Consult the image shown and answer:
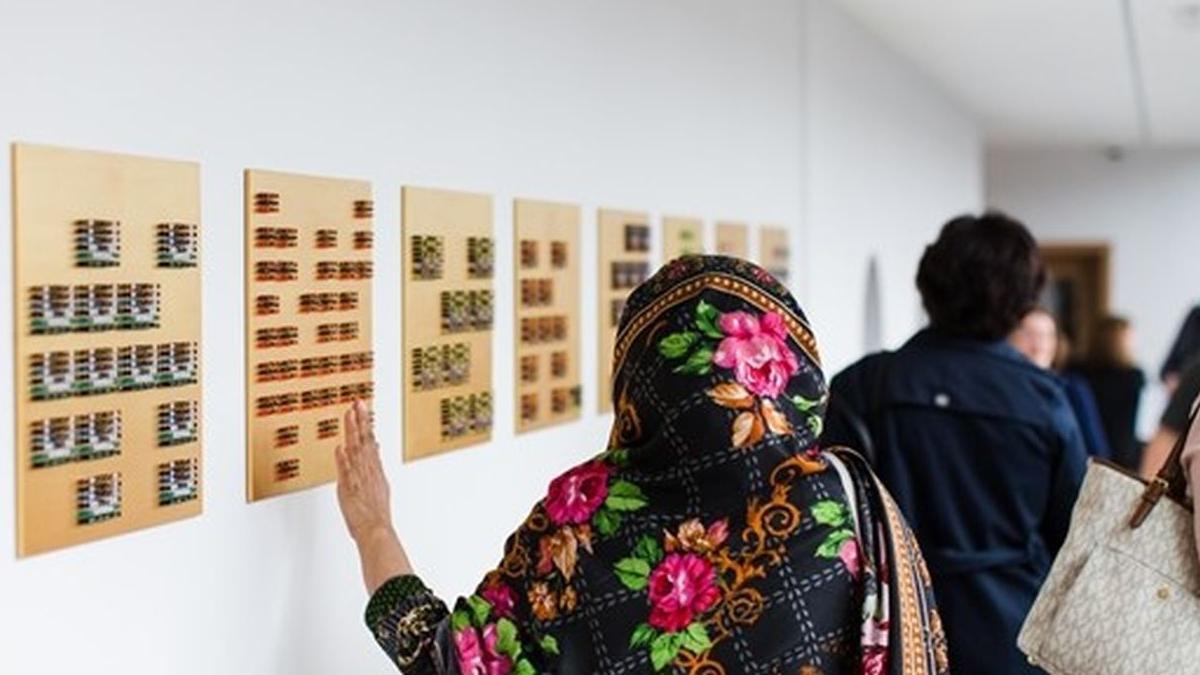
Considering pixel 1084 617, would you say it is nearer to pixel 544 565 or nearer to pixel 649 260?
pixel 544 565

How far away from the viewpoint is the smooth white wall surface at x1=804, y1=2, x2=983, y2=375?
5094 mm

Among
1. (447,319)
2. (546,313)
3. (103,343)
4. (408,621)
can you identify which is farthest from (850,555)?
(546,313)

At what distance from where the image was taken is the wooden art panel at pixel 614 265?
10.8ft

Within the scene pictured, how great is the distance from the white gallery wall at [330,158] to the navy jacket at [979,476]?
73 cm

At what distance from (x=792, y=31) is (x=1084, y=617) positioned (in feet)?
9.33

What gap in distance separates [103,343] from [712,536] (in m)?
0.76

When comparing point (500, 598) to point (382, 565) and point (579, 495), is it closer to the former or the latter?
point (579, 495)

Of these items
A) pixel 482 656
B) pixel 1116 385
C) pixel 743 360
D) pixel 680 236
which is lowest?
pixel 482 656

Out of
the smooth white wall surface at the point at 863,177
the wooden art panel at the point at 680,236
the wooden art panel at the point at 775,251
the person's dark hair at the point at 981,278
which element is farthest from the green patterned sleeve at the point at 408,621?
the smooth white wall surface at the point at 863,177

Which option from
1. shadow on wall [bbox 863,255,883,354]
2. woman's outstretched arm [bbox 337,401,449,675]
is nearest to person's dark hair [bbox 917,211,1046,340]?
woman's outstretched arm [bbox 337,401,449,675]

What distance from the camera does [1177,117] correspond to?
8.69 metres

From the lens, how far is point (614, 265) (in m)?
3.34

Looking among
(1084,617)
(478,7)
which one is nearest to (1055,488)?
(1084,617)

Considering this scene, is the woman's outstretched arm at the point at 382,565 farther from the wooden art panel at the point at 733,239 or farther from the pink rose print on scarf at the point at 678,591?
the wooden art panel at the point at 733,239
